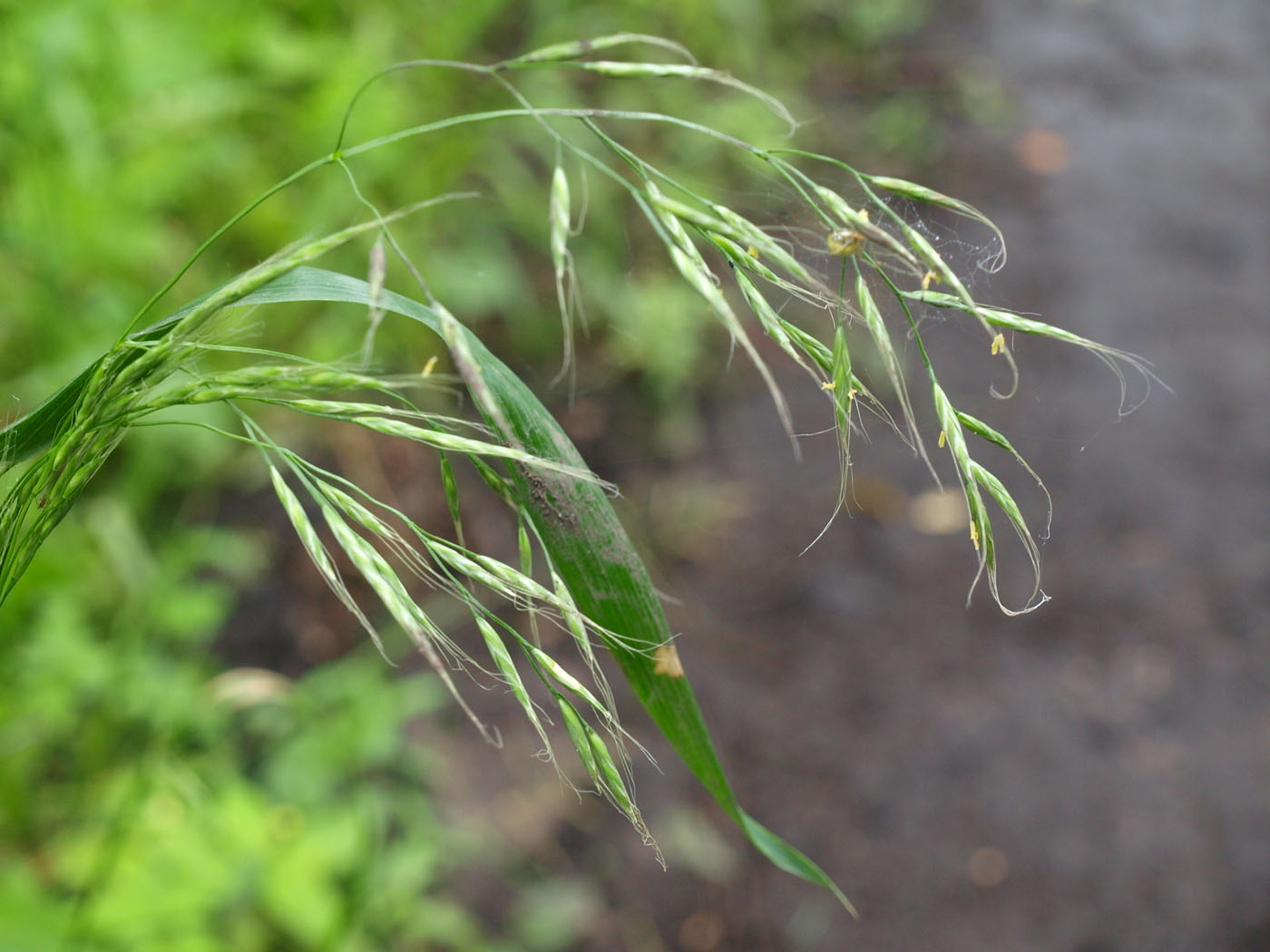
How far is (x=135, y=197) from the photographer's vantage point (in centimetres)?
230

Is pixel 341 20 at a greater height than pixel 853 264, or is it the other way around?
pixel 341 20

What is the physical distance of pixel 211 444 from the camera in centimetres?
227

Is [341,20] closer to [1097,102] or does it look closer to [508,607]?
[508,607]

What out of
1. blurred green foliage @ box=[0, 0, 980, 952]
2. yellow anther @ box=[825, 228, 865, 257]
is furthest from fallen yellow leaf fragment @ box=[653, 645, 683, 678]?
blurred green foliage @ box=[0, 0, 980, 952]

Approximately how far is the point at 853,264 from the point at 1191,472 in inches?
112

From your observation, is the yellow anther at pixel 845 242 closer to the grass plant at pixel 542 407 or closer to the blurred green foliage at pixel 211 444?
the grass plant at pixel 542 407

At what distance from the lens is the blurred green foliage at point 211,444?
5.02 ft

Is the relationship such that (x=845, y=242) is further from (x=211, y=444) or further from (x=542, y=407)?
(x=211, y=444)

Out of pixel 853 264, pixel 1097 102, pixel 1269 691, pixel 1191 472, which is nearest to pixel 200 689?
pixel 853 264

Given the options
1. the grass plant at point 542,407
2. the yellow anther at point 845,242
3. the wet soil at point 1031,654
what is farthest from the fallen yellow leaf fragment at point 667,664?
the wet soil at point 1031,654

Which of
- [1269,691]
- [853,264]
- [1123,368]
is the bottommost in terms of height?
[1269,691]

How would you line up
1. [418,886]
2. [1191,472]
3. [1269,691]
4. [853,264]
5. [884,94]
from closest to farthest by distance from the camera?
[853,264] < [418,886] < [1269,691] < [1191,472] < [884,94]

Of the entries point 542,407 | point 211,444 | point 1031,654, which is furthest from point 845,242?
point 1031,654

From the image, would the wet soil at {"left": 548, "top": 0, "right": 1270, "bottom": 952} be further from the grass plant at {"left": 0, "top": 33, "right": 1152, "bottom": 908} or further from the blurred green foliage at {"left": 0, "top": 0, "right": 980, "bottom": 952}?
the grass plant at {"left": 0, "top": 33, "right": 1152, "bottom": 908}
